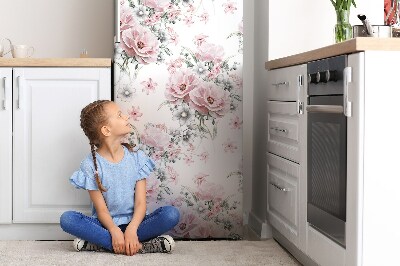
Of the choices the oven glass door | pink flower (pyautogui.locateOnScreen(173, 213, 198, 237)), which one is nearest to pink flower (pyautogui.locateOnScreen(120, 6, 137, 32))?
pink flower (pyautogui.locateOnScreen(173, 213, 198, 237))

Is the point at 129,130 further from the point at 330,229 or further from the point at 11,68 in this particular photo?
the point at 330,229

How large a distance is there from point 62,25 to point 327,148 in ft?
6.97

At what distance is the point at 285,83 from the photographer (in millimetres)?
3332

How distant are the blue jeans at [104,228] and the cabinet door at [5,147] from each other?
0.39 meters

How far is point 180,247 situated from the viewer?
11.6 feet

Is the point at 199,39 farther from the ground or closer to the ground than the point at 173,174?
farther from the ground

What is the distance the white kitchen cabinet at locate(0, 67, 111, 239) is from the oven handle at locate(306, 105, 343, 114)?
1.17 m

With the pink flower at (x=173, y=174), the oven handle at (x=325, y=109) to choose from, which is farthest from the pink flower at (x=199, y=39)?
the oven handle at (x=325, y=109)

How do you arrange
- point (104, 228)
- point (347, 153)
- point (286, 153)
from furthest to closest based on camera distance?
1. point (104, 228)
2. point (286, 153)
3. point (347, 153)

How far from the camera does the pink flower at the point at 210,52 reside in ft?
12.3

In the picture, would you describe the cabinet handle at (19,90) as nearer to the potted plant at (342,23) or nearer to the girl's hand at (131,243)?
the girl's hand at (131,243)

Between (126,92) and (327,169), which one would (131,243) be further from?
(327,169)

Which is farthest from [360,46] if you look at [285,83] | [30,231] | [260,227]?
[30,231]

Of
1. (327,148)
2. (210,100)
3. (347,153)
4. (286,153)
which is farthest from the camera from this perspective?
(210,100)
